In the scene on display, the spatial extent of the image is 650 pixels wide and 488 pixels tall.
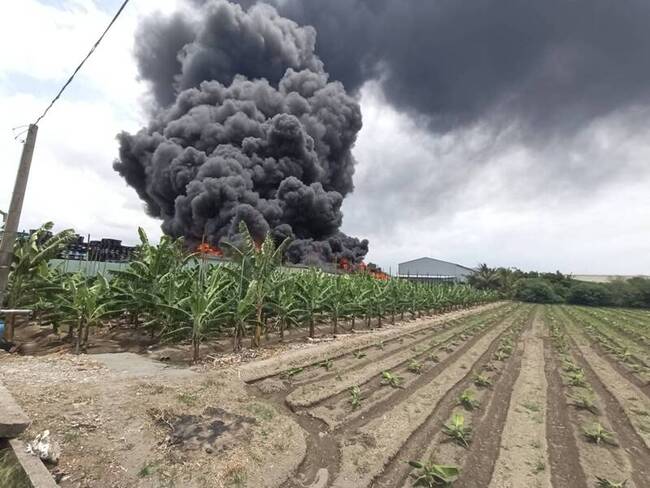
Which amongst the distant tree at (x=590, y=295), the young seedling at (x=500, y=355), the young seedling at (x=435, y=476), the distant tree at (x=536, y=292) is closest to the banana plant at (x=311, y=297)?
the young seedling at (x=500, y=355)

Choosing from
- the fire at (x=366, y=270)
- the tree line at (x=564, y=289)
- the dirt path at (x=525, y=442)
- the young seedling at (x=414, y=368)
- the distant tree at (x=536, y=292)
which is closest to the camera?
the dirt path at (x=525, y=442)

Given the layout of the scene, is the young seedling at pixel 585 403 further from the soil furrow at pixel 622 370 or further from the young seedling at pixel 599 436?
the soil furrow at pixel 622 370

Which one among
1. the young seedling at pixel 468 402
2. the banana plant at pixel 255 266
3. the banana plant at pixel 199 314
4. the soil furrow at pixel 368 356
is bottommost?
the young seedling at pixel 468 402

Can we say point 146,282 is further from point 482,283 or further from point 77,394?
point 482,283

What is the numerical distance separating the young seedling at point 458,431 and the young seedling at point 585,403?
282 centimetres

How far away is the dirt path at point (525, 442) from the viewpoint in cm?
390

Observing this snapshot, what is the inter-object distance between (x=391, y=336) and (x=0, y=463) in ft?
37.3

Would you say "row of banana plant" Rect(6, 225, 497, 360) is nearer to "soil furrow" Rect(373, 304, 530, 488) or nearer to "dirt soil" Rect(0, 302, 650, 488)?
"dirt soil" Rect(0, 302, 650, 488)

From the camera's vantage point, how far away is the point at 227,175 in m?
39.3

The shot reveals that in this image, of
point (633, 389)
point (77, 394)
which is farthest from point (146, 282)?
point (633, 389)

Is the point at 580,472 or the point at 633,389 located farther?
the point at 633,389

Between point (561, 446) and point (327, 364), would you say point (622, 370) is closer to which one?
point (561, 446)

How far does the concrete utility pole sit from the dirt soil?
1.65 metres

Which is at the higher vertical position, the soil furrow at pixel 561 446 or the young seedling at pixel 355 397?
the young seedling at pixel 355 397
